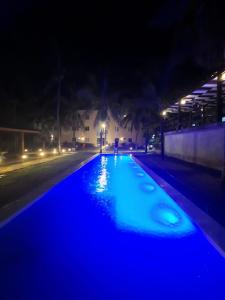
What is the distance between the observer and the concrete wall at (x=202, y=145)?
15109 mm

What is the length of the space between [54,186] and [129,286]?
8.49 metres

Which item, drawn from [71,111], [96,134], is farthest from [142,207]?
[96,134]

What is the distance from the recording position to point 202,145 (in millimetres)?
→ 17750

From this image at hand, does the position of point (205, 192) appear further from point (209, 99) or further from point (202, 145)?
point (209, 99)

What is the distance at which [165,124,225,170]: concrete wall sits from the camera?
15.1 m

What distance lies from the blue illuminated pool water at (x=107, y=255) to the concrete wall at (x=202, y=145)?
256 inches

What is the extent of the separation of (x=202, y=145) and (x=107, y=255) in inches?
527

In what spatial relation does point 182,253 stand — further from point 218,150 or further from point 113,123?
point 113,123

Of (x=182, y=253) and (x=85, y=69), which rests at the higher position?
(x=85, y=69)

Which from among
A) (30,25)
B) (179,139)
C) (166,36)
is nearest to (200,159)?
(179,139)

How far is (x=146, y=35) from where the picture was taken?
33094 mm

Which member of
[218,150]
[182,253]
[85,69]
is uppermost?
[85,69]

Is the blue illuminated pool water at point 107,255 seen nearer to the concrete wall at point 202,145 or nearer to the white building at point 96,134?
the concrete wall at point 202,145

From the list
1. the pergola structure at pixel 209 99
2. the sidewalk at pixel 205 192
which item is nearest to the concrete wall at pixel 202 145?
the pergola structure at pixel 209 99
